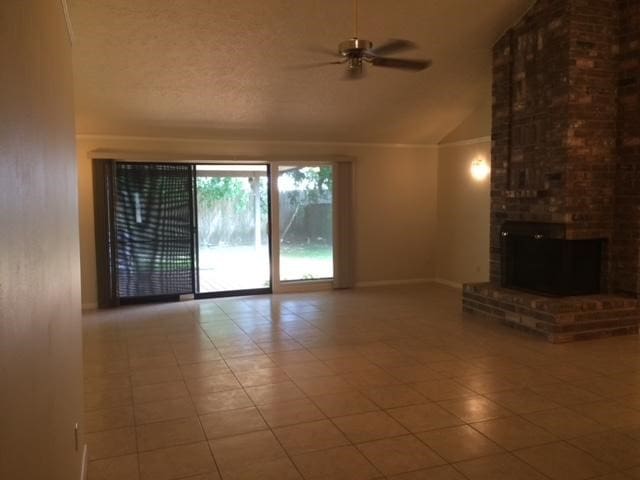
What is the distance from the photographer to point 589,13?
4.92 m

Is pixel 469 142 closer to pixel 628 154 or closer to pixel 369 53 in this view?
pixel 628 154

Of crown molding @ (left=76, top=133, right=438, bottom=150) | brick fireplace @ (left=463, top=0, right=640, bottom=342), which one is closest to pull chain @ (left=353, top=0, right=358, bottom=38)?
brick fireplace @ (left=463, top=0, right=640, bottom=342)

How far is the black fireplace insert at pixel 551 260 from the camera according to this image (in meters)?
5.08

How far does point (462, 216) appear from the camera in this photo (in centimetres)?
778

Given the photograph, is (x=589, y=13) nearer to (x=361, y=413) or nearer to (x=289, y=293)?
(x=361, y=413)

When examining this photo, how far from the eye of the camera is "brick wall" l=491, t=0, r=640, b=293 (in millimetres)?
4934

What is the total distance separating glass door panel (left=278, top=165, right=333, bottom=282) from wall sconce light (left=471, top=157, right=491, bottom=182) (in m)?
2.11

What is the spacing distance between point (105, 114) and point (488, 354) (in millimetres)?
4982

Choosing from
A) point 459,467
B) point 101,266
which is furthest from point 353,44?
point 101,266

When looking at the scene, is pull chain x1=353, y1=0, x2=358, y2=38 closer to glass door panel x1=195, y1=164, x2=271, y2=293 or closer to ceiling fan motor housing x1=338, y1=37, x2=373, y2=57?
ceiling fan motor housing x1=338, y1=37, x2=373, y2=57

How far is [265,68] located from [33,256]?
4.57 meters

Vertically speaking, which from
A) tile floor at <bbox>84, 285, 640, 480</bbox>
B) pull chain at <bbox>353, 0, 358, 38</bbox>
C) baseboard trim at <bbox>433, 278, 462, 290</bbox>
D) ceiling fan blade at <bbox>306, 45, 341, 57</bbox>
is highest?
pull chain at <bbox>353, 0, 358, 38</bbox>

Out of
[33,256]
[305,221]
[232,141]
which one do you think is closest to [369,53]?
[33,256]

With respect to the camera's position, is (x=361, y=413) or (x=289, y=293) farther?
(x=289, y=293)
